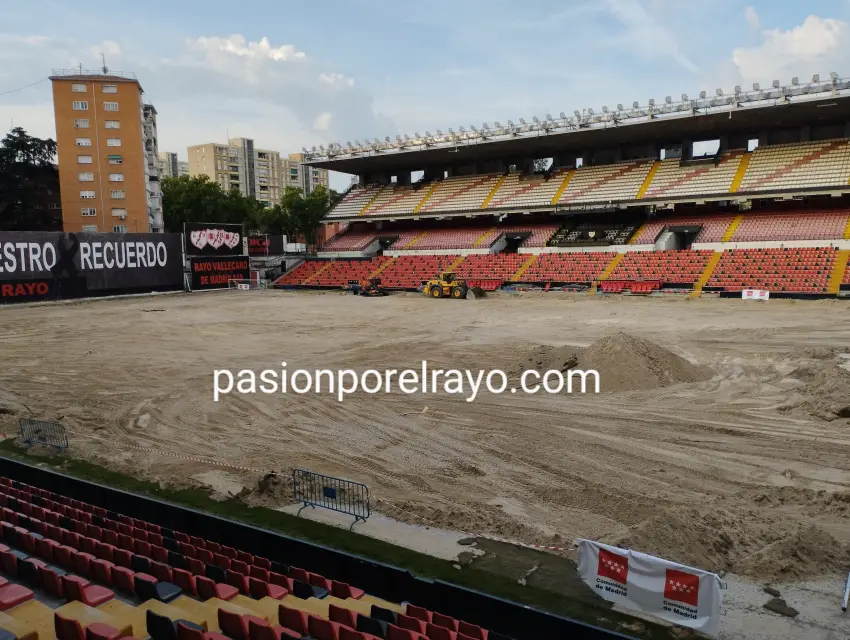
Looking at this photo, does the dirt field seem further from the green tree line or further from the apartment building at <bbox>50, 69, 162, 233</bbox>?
the green tree line

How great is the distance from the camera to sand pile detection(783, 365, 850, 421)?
1280 centimetres

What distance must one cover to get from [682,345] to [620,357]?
6167 mm

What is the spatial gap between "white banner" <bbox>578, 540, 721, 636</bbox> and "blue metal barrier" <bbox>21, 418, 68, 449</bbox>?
1076 cm

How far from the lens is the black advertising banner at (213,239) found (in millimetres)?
49750

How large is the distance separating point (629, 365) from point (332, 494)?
9722 mm

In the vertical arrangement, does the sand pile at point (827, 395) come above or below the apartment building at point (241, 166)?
below

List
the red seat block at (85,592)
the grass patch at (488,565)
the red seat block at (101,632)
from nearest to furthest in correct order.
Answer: the red seat block at (101,632) → the red seat block at (85,592) → the grass patch at (488,565)

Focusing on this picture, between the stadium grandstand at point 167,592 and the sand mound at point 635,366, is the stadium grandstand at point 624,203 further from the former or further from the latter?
the stadium grandstand at point 167,592

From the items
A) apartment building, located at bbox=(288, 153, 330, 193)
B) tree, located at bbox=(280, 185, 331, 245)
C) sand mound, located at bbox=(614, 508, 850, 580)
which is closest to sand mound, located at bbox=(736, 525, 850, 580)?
sand mound, located at bbox=(614, 508, 850, 580)

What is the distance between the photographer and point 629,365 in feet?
52.7

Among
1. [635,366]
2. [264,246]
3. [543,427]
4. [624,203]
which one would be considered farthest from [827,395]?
[264,246]

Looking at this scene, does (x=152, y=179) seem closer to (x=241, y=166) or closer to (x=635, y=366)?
(x=635, y=366)

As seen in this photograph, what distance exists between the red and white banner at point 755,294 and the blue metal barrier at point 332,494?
31856mm

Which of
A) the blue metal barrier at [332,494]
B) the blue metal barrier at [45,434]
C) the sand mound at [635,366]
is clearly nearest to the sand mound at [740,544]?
the blue metal barrier at [332,494]
